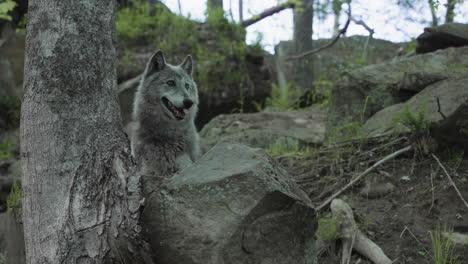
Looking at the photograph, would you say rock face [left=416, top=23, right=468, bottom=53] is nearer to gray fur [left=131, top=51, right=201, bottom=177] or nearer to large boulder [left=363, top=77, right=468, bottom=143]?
large boulder [left=363, top=77, right=468, bottom=143]

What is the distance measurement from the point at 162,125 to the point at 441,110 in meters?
3.75

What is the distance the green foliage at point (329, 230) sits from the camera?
483 centimetres

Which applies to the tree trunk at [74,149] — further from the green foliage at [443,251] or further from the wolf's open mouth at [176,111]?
the green foliage at [443,251]

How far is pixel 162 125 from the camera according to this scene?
5586mm

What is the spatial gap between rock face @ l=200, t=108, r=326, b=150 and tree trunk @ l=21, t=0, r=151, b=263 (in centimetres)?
478

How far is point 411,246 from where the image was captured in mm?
4684

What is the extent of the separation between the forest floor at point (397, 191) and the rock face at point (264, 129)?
1.61 metres

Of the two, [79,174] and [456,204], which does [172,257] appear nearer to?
[79,174]

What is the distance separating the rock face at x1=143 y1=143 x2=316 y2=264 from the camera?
317cm

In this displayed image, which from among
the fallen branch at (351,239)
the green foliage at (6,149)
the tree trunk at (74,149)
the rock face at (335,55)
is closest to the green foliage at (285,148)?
the fallen branch at (351,239)

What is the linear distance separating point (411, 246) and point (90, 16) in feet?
13.4

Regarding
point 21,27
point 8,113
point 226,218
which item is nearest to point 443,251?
point 226,218

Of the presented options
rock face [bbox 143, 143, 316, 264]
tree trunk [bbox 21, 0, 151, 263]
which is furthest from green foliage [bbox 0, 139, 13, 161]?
rock face [bbox 143, 143, 316, 264]

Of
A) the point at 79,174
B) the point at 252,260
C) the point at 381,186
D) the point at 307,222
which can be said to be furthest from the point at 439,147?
the point at 79,174
